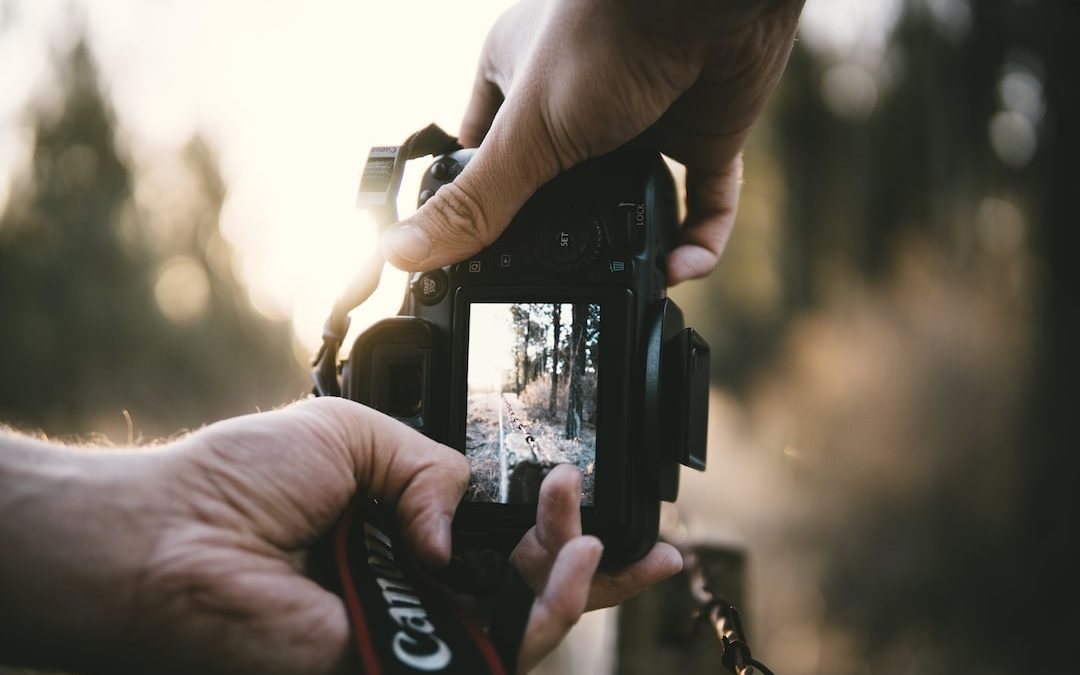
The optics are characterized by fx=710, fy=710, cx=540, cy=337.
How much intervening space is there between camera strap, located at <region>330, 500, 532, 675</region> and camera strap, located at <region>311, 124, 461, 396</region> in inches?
14.3

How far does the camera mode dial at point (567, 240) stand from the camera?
1.16m

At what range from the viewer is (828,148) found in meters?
9.14

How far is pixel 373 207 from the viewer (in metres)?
1.29

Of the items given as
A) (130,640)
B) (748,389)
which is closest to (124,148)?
(748,389)

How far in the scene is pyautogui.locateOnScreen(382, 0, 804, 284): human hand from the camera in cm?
110

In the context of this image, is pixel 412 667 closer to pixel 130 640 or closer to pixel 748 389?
pixel 130 640

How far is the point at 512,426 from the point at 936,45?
8.28m

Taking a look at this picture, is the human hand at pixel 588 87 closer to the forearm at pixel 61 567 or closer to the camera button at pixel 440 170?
the camera button at pixel 440 170

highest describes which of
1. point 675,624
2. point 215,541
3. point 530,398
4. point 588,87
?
point 588,87

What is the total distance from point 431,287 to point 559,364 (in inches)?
10.8

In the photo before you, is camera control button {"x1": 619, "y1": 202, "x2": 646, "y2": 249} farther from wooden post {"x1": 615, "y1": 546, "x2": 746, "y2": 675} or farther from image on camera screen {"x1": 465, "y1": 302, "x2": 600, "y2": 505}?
wooden post {"x1": 615, "y1": 546, "x2": 746, "y2": 675}

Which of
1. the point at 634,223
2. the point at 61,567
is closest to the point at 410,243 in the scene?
the point at 634,223

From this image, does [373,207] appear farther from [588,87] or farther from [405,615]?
[405,615]

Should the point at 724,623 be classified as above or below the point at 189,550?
below
